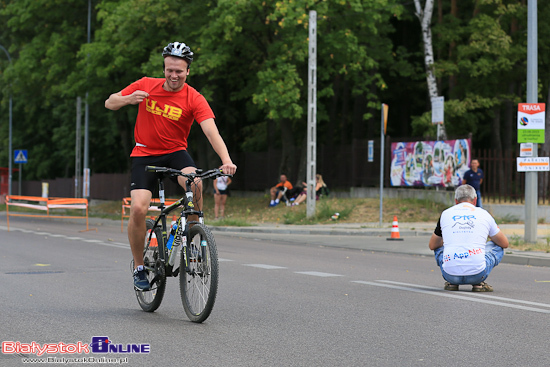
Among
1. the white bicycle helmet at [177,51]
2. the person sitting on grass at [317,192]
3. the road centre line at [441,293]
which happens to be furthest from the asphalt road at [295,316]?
the person sitting on grass at [317,192]

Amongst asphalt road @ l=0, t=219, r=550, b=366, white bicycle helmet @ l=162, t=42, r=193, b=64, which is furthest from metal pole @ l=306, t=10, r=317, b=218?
white bicycle helmet @ l=162, t=42, r=193, b=64

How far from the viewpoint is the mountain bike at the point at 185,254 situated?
22.5ft

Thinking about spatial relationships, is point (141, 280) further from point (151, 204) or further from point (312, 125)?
point (312, 125)

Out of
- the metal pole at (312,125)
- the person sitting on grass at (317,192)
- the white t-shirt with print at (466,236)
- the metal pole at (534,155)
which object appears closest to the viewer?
the white t-shirt with print at (466,236)

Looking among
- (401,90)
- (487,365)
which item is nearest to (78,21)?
(401,90)

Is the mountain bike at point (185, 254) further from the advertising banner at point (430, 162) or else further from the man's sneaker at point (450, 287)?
the advertising banner at point (430, 162)

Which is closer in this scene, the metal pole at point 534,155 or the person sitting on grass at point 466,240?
the person sitting on grass at point 466,240

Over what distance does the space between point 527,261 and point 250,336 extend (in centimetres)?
879

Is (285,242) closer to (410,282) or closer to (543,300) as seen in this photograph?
(410,282)

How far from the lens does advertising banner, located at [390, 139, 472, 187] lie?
26.2m

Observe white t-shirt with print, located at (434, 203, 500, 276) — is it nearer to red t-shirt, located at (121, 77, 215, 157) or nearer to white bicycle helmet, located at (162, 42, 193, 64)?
red t-shirt, located at (121, 77, 215, 157)

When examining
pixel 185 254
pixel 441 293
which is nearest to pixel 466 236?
pixel 441 293

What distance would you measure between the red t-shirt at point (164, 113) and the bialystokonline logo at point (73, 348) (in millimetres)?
1895

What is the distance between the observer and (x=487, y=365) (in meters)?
5.68
